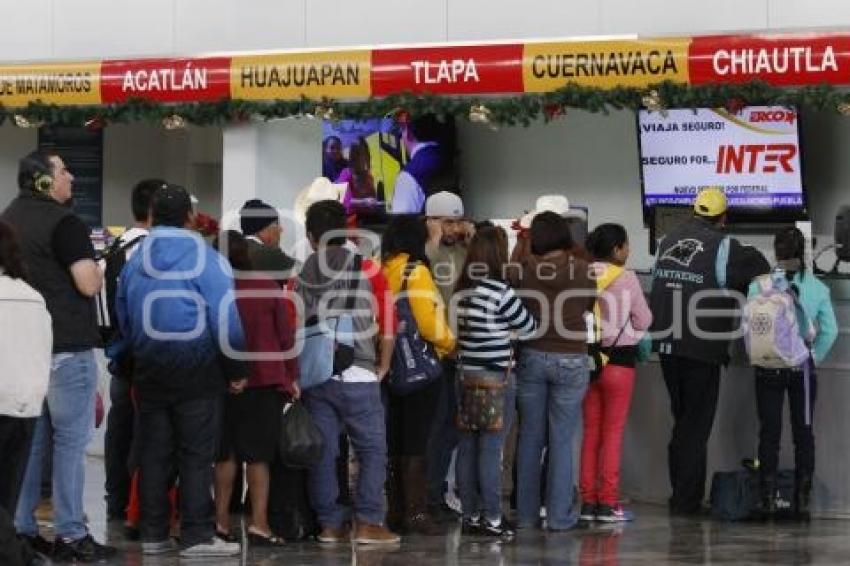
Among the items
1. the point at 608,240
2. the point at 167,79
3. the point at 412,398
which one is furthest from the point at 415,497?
the point at 167,79

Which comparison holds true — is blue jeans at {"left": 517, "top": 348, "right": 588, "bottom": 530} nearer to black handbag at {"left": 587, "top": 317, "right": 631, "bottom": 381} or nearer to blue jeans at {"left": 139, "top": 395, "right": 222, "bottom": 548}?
black handbag at {"left": 587, "top": 317, "right": 631, "bottom": 381}

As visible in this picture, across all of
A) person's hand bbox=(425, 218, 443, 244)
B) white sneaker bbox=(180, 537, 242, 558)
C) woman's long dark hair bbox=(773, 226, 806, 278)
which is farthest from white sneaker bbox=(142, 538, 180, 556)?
woman's long dark hair bbox=(773, 226, 806, 278)

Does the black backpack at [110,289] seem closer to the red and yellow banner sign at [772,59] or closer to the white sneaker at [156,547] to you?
the white sneaker at [156,547]

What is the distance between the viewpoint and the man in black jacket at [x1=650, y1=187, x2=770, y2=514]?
1201 centimetres

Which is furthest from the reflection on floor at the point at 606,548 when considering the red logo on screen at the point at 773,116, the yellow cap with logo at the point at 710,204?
the red logo on screen at the point at 773,116

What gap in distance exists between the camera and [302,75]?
14359 millimetres

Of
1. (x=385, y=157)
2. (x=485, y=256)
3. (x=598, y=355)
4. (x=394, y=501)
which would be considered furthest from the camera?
(x=385, y=157)

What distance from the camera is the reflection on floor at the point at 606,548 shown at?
10094mm

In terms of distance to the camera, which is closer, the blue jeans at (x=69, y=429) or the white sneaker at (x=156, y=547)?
the blue jeans at (x=69, y=429)

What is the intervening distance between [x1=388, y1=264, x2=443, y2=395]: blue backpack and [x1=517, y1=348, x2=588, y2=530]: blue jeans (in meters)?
0.64

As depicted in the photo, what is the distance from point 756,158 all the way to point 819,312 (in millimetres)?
2672

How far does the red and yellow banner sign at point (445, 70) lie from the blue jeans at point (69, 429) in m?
4.75

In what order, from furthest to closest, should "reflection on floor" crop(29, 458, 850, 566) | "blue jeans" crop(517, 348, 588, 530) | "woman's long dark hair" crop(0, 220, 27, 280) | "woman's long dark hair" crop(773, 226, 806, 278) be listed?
"woman's long dark hair" crop(773, 226, 806, 278), "blue jeans" crop(517, 348, 588, 530), "reflection on floor" crop(29, 458, 850, 566), "woman's long dark hair" crop(0, 220, 27, 280)

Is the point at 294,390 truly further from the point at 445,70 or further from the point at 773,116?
the point at 773,116
